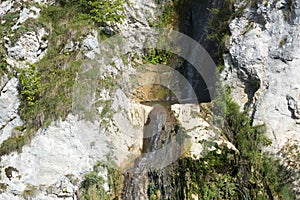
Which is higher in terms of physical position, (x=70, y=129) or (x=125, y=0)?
(x=125, y=0)

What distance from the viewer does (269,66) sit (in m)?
9.31

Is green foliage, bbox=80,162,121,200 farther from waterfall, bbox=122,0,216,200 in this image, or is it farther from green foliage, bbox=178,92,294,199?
green foliage, bbox=178,92,294,199

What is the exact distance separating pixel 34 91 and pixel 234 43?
181 inches

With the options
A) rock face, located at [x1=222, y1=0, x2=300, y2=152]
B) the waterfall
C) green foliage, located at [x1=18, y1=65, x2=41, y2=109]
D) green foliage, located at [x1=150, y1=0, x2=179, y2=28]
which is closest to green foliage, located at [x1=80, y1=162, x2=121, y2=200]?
the waterfall

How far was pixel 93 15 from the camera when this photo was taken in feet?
36.6

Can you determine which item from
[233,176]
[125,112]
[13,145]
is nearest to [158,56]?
[125,112]

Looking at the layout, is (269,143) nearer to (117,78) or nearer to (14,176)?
(117,78)

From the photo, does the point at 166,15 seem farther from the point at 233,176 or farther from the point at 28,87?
the point at 233,176

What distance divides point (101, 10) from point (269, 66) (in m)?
4.46

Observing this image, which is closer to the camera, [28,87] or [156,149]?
[156,149]

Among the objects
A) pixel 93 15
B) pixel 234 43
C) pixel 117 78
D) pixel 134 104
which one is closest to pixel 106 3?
pixel 93 15

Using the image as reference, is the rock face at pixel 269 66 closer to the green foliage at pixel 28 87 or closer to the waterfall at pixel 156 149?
the waterfall at pixel 156 149

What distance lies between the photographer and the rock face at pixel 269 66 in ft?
29.2

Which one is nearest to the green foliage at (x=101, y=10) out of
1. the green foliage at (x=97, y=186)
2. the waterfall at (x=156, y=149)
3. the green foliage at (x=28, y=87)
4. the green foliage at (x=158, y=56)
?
the green foliage at (x=158, y=56)
